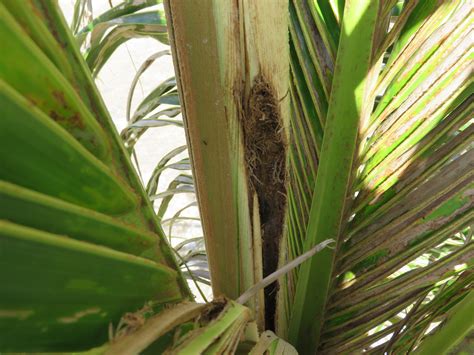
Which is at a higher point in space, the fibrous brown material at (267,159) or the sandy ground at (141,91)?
the sandy ground at (141,91)

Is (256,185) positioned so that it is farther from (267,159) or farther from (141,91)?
(141,91)

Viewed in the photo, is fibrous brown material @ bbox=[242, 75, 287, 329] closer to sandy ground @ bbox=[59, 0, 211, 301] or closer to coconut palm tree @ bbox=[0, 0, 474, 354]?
coconut palm tree @ bbox=[0, 0, 474, 354]

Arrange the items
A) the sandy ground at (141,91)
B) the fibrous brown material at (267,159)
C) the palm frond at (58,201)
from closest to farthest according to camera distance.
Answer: the palm frond at (58,201)
the fibrous brown material at (267,159)
the sandy ground at (141,91)

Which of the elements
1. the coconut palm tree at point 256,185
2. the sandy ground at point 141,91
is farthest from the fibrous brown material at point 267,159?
the sandy ground at point 141,91

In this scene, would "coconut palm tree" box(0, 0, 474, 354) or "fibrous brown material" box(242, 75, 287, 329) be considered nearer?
"coconut palm tree" box(0, 0, 474, 354)

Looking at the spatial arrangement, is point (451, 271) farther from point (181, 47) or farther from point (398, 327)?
point (181, 47)

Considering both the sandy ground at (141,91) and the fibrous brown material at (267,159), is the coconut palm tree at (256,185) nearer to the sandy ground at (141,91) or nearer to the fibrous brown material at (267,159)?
the fibrous brown material at (267,159)

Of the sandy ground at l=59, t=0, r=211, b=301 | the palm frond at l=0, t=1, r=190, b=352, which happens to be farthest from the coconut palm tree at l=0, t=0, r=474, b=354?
the sandy ground at l=59, t=0, r=211, b=301
